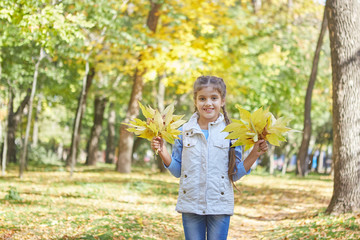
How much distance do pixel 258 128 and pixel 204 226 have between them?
94cm

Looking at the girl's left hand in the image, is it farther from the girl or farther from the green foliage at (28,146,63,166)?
the green foliage at (28,146,63,166)

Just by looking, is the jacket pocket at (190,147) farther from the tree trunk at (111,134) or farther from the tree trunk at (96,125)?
the tree trunk at (111,134)

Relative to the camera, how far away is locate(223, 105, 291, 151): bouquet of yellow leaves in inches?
123

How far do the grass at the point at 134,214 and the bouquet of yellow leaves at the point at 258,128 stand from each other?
367cm

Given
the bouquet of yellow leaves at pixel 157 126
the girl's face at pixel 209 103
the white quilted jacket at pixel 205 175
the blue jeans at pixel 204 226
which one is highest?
the girl's face at pixel 209 103

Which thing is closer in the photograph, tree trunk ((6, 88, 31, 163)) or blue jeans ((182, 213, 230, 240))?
blue jeans ((182, 213, 230, 240))

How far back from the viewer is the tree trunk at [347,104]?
776cm

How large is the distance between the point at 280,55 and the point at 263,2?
4.79 metres

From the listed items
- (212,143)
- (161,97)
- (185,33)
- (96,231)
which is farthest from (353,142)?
(161,97)

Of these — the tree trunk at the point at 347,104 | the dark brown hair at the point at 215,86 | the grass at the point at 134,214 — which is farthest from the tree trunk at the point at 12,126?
the dark brown hair at the point at 215,86

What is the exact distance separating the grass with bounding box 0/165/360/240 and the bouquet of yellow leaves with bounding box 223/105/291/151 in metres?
3.67

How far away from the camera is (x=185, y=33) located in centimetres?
1625

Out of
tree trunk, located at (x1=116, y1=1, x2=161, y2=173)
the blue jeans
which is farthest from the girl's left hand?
tree trunk, located at (x1=116, y1=1, x2=161, y2=173)

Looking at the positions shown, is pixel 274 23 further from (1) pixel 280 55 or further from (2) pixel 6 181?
(2) pixel 6 181
